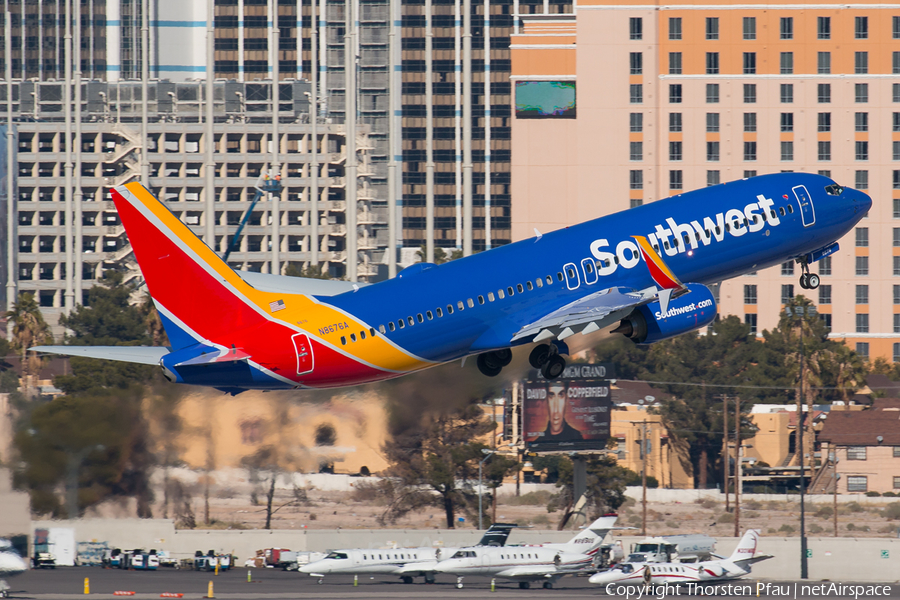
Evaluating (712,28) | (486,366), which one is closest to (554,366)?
(486,366)

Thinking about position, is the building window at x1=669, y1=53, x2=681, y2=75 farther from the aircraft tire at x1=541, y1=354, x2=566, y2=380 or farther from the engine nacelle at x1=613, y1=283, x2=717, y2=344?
the aircraft tire at x1=541, y1=354, x2=566, y2=380

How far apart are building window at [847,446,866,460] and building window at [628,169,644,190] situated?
201 ft

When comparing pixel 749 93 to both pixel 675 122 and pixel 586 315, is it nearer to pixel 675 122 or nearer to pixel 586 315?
pixel 675 122

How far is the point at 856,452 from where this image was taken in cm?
12762

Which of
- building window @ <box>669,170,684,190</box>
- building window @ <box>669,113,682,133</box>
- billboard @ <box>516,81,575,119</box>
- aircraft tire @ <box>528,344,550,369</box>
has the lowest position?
aircraft tire @ <box>528,344,550,369</box>

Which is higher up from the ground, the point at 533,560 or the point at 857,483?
the point at 533,560

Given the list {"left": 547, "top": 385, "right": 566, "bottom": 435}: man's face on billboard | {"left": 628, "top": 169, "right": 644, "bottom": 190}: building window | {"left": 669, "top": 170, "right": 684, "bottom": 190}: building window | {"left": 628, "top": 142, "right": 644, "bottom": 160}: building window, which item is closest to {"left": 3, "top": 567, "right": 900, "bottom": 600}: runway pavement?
{"left": 547, "top": 385, "right": 566, "bottom": 435}: man's face on billboard

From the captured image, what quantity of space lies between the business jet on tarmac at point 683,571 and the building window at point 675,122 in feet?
336

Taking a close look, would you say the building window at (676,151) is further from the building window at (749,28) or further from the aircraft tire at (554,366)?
the aircraft tire at (554,366)

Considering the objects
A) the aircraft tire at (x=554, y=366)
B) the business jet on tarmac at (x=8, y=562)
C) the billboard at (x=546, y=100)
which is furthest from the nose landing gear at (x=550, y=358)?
the billboard at (x=546, y=100)

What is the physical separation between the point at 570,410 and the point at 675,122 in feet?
297

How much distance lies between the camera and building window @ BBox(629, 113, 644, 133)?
18000 centimetres

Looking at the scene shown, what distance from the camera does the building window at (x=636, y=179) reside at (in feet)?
588

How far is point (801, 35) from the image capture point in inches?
6924
